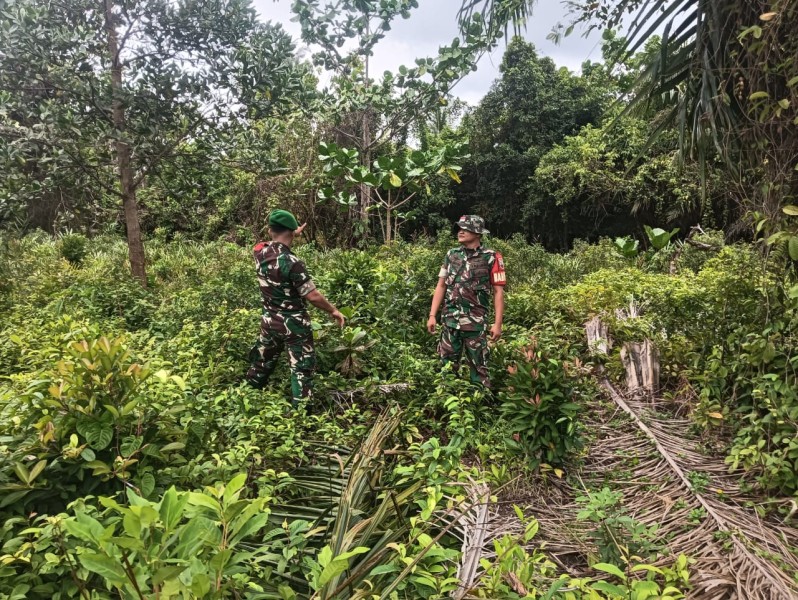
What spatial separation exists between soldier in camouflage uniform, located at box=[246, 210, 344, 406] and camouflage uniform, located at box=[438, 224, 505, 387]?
3.42 feet

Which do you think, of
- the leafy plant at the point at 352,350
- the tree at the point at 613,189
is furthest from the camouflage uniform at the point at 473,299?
the tree at the point at 613,189

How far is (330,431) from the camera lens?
2896 mm

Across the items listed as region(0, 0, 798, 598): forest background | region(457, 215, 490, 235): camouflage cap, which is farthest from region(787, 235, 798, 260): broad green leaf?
region(457, 215, 490, 235): camouflage cap

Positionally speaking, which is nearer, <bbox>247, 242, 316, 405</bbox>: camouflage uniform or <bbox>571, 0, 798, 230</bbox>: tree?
<bbox>571, 0, 798, 230</bbox>: tree

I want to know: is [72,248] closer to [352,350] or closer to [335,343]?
[335,343]

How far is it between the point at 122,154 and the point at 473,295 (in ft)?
15.0

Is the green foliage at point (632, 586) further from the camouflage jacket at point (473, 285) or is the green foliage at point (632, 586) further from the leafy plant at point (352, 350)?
the leafy plant at point (352, 350)

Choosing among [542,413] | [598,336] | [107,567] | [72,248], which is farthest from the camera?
[72,248]

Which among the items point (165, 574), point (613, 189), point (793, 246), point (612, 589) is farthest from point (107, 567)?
point (613, 189)

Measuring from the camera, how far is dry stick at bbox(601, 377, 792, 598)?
1.91m

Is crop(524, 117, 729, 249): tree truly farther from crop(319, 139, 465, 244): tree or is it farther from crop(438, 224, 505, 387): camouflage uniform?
crop(438, 224, 505, 387): camouflage uniform

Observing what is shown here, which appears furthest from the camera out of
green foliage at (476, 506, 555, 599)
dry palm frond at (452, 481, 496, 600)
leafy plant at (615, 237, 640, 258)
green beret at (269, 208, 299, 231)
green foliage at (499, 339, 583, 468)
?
leafy plant at (615, 237, 640, 258)

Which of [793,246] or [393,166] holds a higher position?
[393,166]

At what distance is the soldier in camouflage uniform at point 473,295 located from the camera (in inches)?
156
